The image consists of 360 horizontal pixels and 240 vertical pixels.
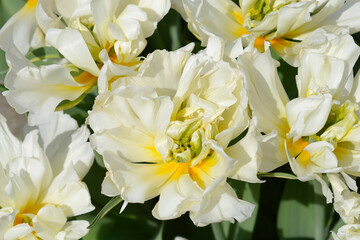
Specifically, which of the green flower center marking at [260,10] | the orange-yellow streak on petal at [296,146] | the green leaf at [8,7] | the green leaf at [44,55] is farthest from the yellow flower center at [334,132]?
the green leaf at [8,7]

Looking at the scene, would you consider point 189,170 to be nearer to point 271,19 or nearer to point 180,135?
point 180,135

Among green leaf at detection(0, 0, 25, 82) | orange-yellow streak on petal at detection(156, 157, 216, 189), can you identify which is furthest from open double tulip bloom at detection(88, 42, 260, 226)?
green leaf at detection(0, 0, 25, 82)

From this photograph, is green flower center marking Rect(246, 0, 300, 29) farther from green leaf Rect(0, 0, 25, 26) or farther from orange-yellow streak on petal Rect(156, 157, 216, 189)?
green leaf Rect(0, 0, 25, 26)

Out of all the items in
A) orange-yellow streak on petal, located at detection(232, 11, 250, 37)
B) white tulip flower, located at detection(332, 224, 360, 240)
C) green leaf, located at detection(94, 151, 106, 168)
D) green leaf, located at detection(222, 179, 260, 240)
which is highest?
orange-yellow streak on petal, located at detection(232, 11, 250, 37)

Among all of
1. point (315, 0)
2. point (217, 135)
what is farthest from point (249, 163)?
point (315, 0)

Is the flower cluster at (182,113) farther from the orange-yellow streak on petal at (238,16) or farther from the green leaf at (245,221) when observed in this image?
the green leaf at (245,221)

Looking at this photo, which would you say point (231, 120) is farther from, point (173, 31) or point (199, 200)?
point (173, 31)

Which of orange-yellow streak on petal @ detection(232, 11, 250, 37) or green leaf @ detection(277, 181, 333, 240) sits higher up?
orange-yellow streak on petal @ detection(232, 11, 250, 37)
